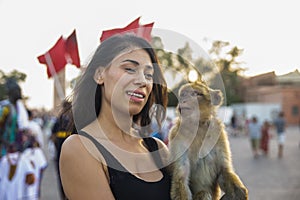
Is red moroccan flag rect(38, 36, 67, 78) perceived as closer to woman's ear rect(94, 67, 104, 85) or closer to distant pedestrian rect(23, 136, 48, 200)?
distant pedestrian rect(23, 136, 48, 200)

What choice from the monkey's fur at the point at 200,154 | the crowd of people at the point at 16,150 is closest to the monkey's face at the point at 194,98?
the monkey's fur at the point at 200,154

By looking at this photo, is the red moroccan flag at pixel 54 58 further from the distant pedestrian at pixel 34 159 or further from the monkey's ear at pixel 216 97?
the monkey's ear at pixel 216 97

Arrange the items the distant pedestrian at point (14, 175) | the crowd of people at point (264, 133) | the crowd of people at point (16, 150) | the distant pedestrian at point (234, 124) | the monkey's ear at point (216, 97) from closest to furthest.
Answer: the monkey's ear at point (216, 97) < the crowd of people at point (16, 150) < the distant pedestrian at point (14, 175) < the crowd of people at point (264, 133) < the distant pedestrian at point (234, 124)

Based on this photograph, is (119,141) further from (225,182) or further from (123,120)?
(225,182)

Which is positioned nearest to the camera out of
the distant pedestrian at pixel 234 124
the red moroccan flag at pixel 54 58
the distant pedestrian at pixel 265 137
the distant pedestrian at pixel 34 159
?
the red moroccan flag at pixel 54 58

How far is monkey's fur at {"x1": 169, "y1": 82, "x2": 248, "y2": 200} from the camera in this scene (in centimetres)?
175

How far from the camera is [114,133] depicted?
180cm

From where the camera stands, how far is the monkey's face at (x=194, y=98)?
1.77m

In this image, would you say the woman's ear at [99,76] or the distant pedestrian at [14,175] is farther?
A: the distant pedestrian at [14,175]

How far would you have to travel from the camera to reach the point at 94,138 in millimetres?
1712

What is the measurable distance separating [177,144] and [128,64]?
14.2 inches

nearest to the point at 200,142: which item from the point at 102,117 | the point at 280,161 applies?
the point at 102,117

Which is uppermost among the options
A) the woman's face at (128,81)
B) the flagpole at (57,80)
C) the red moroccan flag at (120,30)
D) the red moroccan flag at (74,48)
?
the red moroccan flag at (120,30)

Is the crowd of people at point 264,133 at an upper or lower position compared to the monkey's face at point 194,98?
lower
